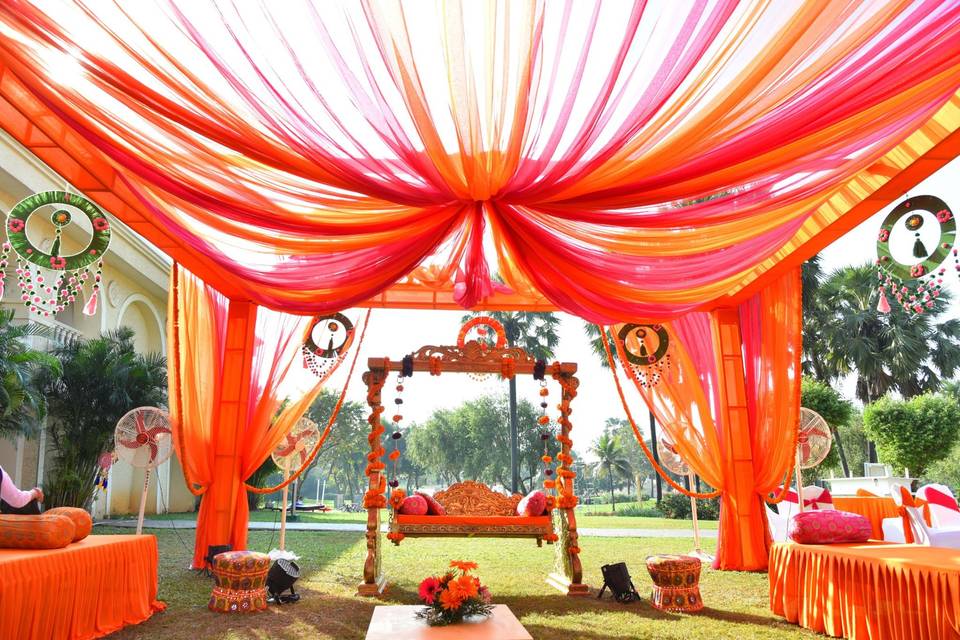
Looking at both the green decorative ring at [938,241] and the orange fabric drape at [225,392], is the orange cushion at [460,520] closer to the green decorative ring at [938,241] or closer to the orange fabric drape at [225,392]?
the orange fabric drape at [225,392]

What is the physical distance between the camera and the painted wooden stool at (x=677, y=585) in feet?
17.2

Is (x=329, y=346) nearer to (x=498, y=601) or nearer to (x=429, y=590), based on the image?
(x=498, y=601)

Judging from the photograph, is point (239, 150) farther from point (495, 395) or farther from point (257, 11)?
point (495, 395)

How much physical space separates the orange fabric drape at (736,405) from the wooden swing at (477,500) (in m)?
1.31

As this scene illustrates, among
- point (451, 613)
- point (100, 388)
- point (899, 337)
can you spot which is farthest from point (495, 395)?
point (451, 613)

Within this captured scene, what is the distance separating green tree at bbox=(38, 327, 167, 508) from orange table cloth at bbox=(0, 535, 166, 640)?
23.2 feet

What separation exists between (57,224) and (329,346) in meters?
3.01

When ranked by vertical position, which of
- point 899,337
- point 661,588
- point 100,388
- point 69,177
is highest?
point 899,337

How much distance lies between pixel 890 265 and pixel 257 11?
169 inches

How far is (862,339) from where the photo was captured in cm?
1912

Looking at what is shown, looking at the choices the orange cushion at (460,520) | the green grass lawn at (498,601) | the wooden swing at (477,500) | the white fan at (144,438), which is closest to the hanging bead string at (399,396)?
the wooden swing at (477,500)

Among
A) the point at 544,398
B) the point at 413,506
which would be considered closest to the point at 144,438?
the point at 413,506

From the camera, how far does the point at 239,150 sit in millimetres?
3457

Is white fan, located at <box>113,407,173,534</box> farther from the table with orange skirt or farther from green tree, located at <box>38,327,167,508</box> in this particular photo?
the table with orange skirt
